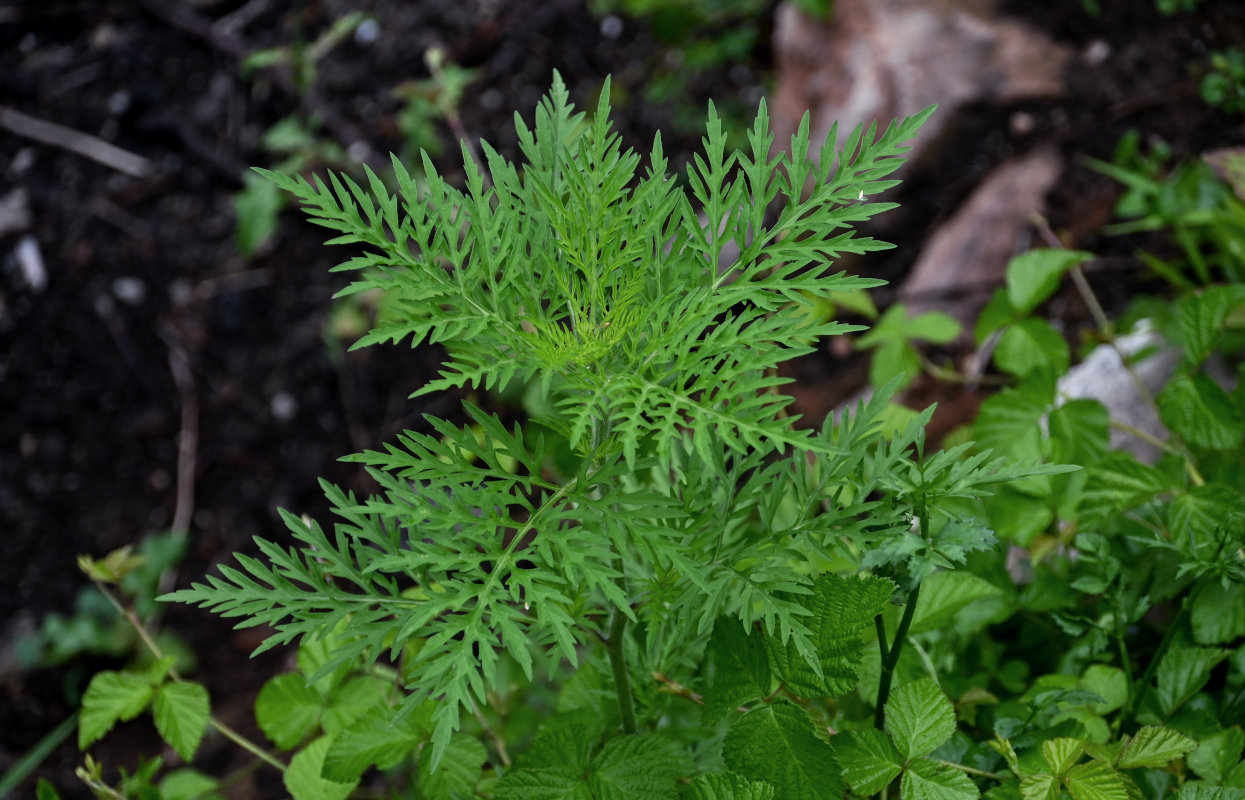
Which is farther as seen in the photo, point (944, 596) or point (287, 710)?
→ point (287, 710)

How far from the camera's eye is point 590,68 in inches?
187

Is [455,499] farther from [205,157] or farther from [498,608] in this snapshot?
[205,157]

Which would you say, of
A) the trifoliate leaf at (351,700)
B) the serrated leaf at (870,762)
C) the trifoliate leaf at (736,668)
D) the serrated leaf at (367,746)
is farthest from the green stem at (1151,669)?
the trifoliate leaf at (351,700)

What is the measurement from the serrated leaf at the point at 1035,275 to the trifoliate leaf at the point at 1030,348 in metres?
0.05

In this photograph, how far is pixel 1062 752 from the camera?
1258mm

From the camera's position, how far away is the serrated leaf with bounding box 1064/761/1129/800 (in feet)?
4.04

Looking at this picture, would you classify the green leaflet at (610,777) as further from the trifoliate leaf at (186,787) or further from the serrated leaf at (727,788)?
the trifoliate leaf at (186,787)

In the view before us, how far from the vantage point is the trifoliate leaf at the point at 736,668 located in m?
1.26

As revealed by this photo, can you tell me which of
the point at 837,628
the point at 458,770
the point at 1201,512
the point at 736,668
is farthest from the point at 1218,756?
the point at 458,770

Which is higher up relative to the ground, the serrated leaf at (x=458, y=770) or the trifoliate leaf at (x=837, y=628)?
the trifoliate leaf at (x=837, y=628)

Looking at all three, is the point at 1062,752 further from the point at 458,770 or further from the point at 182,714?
the point at 182,714

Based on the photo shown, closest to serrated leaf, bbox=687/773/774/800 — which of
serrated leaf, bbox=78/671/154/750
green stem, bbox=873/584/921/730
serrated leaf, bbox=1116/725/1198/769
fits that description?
green stem, bbox=873/584/921/730

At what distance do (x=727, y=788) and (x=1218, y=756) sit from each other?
758 millimetres

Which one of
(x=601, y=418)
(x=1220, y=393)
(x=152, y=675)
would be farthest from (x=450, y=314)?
(x=1220, y=393)
